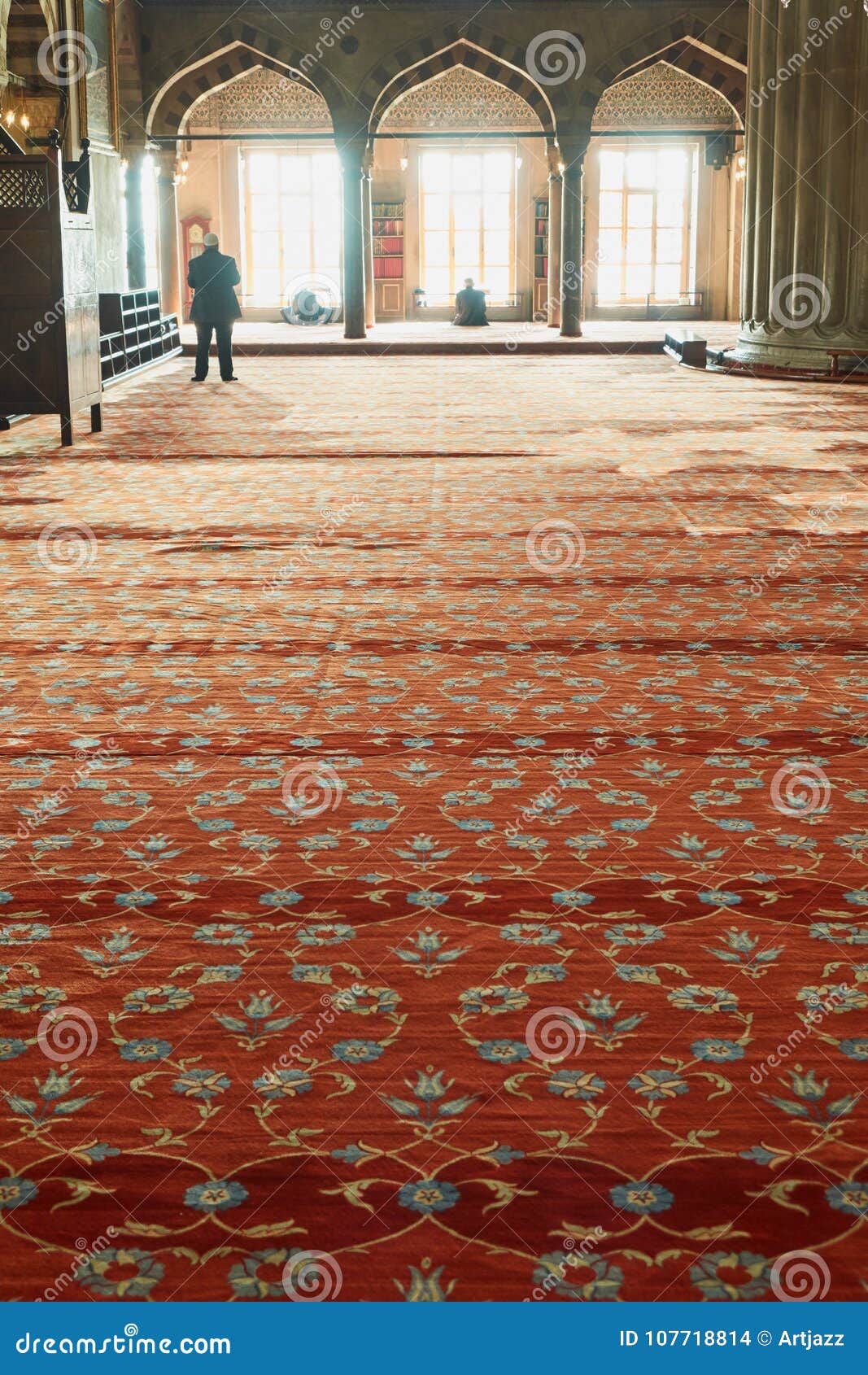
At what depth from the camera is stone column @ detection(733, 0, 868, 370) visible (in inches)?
515

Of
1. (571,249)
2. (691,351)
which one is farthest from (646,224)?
(691,351)

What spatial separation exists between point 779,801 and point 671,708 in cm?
67

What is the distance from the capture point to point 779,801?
2.97 meters

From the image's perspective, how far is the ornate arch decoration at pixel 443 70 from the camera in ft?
58.4

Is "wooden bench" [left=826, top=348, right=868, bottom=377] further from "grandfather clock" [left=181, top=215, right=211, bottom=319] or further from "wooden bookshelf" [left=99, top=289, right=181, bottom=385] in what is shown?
"grandfather clock" [left=181, top=215, right=211, bottom=319]

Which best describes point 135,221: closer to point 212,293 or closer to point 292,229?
point 212,293

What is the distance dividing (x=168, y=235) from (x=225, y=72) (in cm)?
208

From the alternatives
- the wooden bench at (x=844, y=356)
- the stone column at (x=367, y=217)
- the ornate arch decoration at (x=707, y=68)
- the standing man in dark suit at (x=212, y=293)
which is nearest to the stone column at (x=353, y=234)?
the stone column at (x=367, y=217)

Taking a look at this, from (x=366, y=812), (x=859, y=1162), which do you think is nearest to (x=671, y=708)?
(x=366, y=812)

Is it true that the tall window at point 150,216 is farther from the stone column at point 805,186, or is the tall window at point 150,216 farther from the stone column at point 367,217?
the stone column at point 805,186

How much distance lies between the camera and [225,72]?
1842 cm

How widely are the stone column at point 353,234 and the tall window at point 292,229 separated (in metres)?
4.99
